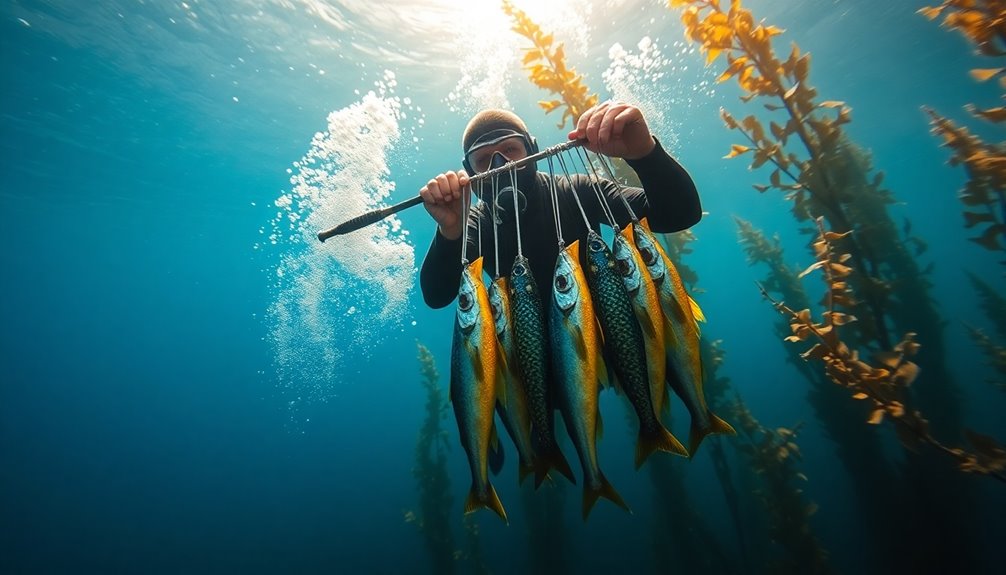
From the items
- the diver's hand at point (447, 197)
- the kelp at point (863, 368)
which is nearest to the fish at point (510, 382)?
the diver's hand at point (447, 197)

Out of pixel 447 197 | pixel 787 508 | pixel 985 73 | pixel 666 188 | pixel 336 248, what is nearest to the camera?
pixel 447 197

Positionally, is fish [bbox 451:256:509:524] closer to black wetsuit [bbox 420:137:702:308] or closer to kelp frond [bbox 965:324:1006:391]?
black wetsuit [bbox 420:137:702:308]

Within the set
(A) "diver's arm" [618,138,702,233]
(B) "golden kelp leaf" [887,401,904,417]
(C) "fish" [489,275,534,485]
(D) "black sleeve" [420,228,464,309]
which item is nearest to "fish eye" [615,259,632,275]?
(C) "fish" [489,275,534,485]

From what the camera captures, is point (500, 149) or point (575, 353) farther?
point (500, 149)

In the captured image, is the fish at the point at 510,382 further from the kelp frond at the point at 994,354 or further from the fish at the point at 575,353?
the kelp frond at the point at 994,354

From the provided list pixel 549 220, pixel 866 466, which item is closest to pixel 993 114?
pixel 549 220

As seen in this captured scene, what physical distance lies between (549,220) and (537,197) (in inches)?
9.3

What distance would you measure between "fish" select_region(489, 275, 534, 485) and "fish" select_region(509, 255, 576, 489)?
41mm

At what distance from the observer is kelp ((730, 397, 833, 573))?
5.40 m

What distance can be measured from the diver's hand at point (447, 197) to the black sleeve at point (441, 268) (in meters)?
0.12

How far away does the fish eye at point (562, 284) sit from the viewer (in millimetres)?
1432

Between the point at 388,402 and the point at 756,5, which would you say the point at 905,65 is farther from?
the point at 388,402

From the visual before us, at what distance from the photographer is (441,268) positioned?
2613mm

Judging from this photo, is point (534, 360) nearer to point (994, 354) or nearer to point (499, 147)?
point (499, 147)
